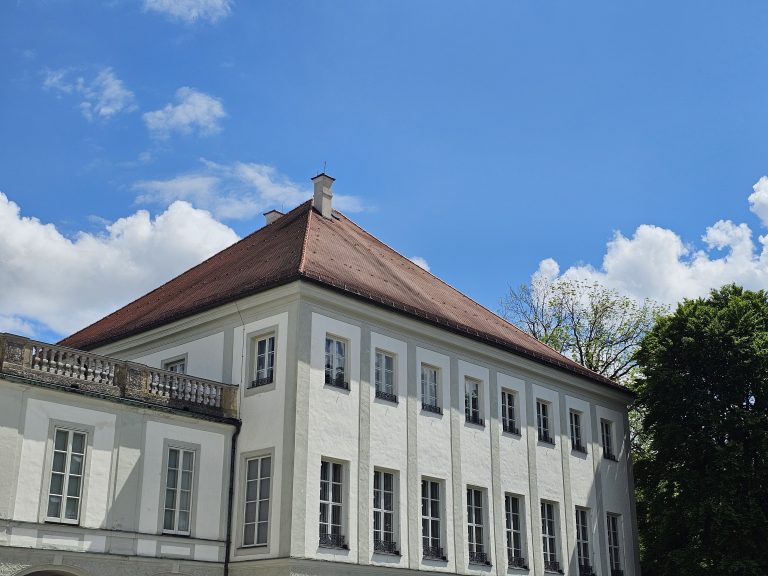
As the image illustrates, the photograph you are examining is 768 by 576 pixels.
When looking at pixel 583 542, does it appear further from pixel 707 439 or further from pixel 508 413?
pixel 707 439

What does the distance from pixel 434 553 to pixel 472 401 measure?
4.81 m

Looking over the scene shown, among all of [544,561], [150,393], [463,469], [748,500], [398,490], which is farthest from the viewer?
[748,500]

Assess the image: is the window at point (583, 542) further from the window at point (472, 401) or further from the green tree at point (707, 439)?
the window at point (472, 401)

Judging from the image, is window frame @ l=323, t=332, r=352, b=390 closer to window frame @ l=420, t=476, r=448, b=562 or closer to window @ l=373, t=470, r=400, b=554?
window @ l=373, t=470, r=400, b=554

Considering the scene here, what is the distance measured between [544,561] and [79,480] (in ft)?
46.5

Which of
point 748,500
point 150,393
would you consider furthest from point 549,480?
point 150,393

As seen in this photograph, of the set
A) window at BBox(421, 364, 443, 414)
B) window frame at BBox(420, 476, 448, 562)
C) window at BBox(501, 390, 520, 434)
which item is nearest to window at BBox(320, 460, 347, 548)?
window frame at BBox(420, 476, 448, 562)

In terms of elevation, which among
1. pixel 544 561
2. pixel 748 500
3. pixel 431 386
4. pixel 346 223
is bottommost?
pixel 544 561

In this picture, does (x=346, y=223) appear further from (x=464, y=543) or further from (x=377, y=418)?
(x=464, y=543)

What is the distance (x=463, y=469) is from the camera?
25594 mm

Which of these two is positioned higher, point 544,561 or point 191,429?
point 191,429

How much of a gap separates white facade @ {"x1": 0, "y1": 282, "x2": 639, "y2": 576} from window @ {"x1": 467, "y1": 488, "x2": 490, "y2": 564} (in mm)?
107

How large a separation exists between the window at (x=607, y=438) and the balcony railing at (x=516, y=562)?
693 centimetres

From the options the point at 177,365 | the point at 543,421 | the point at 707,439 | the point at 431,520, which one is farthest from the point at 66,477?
the point at 707,439
